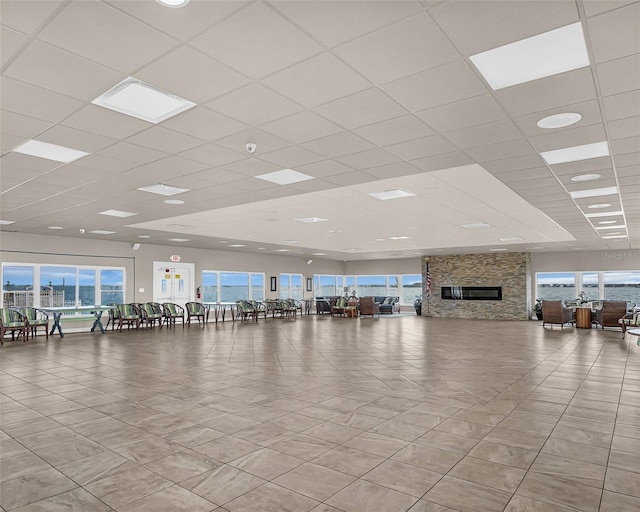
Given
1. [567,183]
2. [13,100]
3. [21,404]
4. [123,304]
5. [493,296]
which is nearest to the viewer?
[13,100]

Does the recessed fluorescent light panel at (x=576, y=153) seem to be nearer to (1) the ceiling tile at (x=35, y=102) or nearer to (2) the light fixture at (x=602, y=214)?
(2) the light fixture at (x=602, y=214)

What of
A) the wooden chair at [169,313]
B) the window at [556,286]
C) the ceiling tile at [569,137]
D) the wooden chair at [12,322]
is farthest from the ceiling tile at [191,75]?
the window at [556,286]

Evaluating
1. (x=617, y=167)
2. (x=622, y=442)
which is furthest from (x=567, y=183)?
(x=622, y=442)

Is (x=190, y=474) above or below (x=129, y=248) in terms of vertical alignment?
below

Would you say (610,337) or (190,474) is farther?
(610,337)

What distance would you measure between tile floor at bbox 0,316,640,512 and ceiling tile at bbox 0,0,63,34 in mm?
2663

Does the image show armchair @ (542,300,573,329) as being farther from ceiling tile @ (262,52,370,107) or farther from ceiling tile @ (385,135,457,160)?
ceiling tile @ (262,52,370,107)

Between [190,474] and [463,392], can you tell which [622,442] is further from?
[190,474]

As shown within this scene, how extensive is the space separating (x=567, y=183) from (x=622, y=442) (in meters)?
3.46

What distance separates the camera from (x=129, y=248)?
532 inches

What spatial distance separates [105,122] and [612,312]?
13398mm

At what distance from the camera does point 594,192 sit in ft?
20.6

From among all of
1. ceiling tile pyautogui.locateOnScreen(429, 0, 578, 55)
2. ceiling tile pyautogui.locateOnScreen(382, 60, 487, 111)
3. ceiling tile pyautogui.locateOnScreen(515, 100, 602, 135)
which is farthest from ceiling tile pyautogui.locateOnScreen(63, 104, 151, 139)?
ceiling tile pyautogui.locateOnScreen(515, 100, 602, 135)

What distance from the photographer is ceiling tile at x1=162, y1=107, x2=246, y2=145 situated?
3.53m
